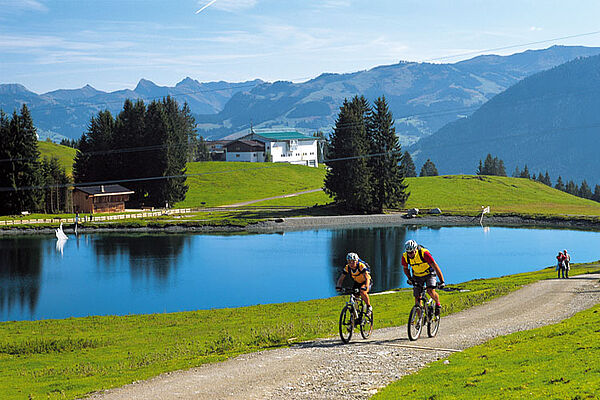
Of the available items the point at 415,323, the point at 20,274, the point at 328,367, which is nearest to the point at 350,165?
the point at 20,274

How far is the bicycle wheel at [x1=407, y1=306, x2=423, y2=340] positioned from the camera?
68.8ft

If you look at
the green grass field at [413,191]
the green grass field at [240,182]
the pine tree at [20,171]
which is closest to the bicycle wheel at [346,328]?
the pine tree at [20,171]

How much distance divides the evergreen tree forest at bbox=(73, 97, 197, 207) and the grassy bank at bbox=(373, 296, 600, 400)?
353 feet

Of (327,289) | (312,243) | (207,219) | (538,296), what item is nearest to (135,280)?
(327,289)

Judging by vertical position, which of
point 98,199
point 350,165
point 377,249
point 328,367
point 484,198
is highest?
point 350,165

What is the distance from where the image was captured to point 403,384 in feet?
52.9

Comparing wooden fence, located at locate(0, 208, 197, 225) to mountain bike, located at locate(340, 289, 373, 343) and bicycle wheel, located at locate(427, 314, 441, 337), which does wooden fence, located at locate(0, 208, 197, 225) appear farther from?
bicycle wheel, located at locate(427, 314, 441, 337)

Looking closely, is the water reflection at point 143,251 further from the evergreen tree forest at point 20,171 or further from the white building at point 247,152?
the white building at point 247,152

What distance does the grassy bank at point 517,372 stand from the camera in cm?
1381

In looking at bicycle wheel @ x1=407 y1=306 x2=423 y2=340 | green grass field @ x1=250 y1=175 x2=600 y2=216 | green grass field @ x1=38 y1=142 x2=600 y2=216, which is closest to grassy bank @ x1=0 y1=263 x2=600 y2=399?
bicycle wheel @ x1=407 y1=306 x2=423 y2=340

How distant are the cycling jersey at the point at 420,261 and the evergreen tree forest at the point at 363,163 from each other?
92961 mm

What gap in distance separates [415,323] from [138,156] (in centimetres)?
11348

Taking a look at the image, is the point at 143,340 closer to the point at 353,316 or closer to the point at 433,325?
the point at 353,316

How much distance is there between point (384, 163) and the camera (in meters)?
123
